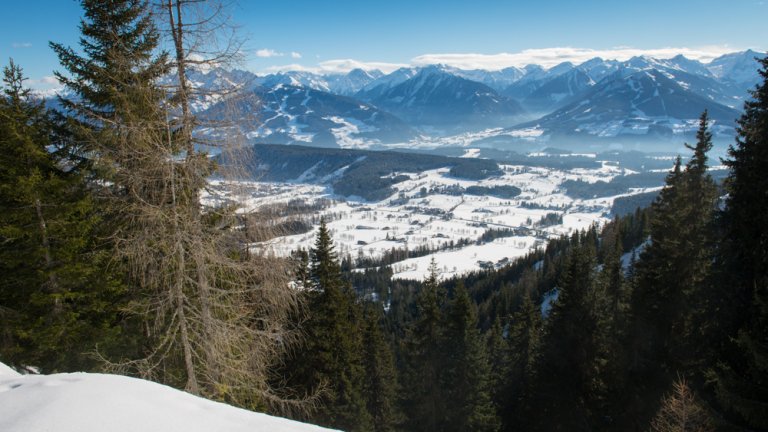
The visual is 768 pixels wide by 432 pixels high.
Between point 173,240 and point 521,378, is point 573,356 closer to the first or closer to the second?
point 521,378

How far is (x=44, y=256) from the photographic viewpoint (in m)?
10.4

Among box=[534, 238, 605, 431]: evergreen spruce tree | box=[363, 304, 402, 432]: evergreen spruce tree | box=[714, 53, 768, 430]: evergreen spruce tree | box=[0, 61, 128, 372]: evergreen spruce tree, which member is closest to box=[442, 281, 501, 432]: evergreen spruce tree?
box=[363, 304, 402, 432]: evergreen spruce tree

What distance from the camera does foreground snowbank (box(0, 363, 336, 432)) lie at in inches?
186

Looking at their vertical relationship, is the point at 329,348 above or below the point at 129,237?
below

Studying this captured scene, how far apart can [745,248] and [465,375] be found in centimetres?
1305

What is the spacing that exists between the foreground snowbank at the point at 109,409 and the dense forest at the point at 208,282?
2274mm

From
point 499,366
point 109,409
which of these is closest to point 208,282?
point 109,409

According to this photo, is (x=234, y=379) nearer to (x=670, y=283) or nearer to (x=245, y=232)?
(x=245, y=232)

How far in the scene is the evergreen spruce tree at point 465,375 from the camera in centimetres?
2044

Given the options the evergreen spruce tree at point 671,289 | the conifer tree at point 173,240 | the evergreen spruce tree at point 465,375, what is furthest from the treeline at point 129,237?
the evergreen spruce tree at point 671,289

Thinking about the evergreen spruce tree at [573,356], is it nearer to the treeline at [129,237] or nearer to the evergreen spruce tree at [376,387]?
the evergreen spruce tree at [376,387]

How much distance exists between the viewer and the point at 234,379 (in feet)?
28.0

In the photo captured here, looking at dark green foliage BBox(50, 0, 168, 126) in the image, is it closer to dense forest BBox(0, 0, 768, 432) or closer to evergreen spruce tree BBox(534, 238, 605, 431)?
dense forest BBox(0, 0, 768, 432)

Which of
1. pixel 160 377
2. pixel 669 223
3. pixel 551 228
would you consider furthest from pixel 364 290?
pixel 551 228
